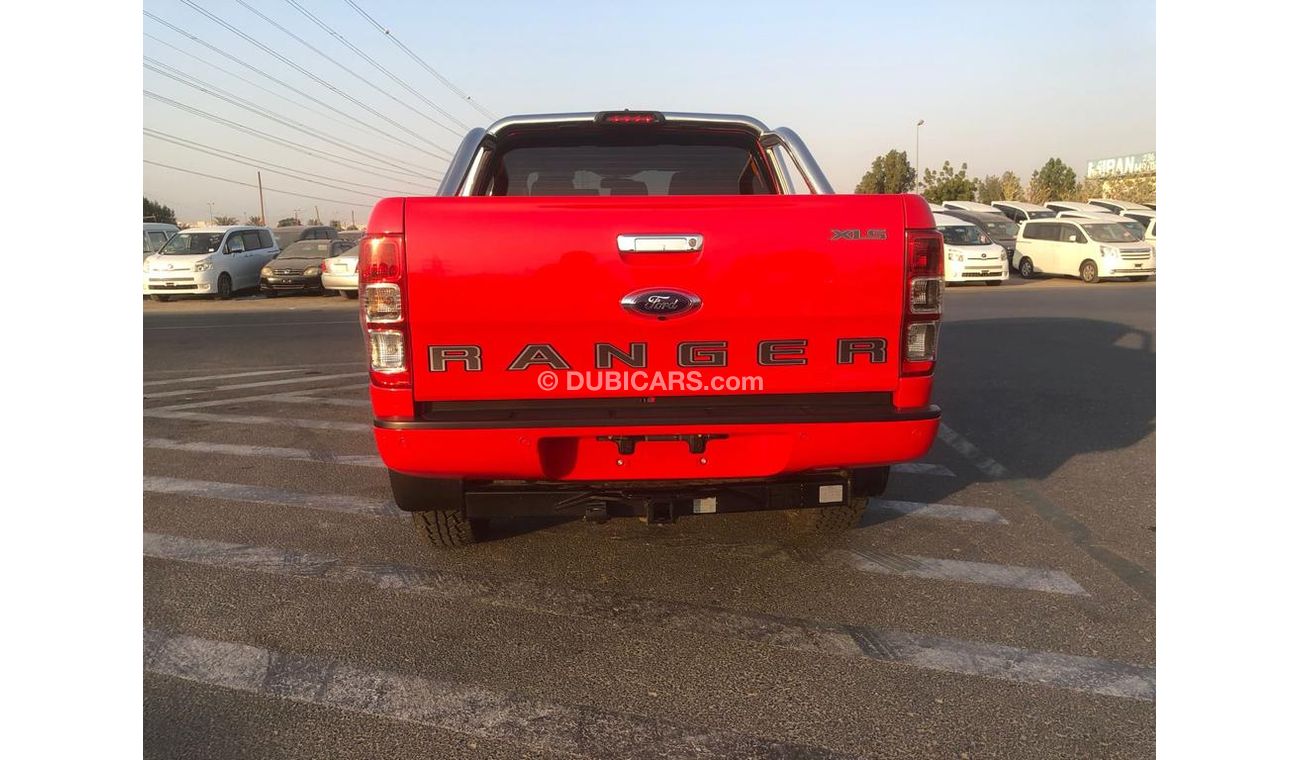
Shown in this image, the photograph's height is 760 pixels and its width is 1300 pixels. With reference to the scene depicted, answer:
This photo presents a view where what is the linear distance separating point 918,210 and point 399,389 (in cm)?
193

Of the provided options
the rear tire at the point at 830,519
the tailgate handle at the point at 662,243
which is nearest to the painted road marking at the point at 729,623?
the rear tire at the point at 830,519

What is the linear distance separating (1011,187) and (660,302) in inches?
3297

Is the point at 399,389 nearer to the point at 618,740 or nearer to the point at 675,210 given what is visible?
the point at 675,210

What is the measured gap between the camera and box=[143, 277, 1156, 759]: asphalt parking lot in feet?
8.50

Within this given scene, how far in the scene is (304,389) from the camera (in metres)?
8.87

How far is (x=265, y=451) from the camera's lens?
20.4 ft

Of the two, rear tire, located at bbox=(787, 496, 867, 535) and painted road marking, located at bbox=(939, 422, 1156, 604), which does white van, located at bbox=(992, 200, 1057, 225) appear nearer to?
painted road marking, located at bbox=(939, 422, 1156, 604)

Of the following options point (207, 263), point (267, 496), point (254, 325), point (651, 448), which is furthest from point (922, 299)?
point (207, 263)

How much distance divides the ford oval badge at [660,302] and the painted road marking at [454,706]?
4.24 feet

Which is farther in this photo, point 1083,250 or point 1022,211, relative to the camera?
point 1022,211

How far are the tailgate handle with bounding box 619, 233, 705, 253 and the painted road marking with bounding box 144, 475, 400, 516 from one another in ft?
7.80

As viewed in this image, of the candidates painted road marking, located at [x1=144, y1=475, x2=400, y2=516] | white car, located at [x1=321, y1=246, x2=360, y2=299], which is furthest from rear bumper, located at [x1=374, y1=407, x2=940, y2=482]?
white car, located at [x1=321, y1=246, x2=360, y2=299]

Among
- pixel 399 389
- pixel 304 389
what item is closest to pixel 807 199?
pixel 399 389

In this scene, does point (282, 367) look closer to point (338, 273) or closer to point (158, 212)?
point (338, 273)
